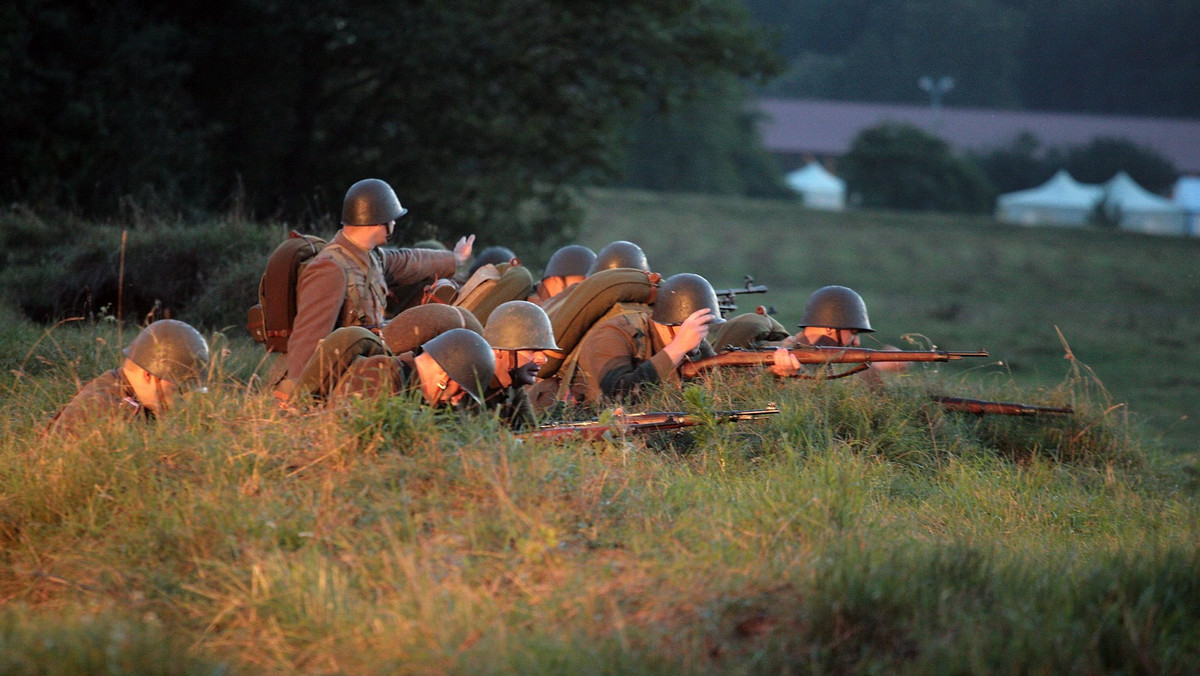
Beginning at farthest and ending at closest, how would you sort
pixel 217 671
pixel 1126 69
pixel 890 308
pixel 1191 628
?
pixel 1126 69 < pixel 890 308 < pixel 1191 628 < pixel 217 671

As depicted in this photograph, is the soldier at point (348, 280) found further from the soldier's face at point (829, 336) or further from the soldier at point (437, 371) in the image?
the soldier's face at point (829, 336)

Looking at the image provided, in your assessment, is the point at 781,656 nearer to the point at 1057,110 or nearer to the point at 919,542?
the point at 919,542

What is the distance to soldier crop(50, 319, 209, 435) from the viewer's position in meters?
6.23

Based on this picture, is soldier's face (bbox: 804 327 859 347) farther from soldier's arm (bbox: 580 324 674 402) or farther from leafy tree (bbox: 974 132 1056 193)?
leafy tree (bbox: 974 132 1056 193)

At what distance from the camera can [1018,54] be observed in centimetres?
8112

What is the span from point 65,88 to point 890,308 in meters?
18.4

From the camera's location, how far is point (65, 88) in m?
15.5

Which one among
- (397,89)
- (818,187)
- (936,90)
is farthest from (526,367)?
(936,90)

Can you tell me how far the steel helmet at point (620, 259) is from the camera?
378 inches

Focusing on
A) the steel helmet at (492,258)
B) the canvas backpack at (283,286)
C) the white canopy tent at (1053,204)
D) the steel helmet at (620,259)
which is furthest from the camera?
the white canopy tent at (1053,204)

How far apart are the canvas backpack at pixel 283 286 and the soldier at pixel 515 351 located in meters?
1.35

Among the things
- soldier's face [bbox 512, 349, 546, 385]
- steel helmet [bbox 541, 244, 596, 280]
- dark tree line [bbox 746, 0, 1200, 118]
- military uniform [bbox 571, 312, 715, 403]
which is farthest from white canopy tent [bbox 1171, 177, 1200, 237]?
soldier's face [bbox 512, 349, 546, 385]

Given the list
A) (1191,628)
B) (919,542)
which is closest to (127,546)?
(919,542)

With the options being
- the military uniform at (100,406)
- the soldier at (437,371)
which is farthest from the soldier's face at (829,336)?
the military uniform at (100,406)
